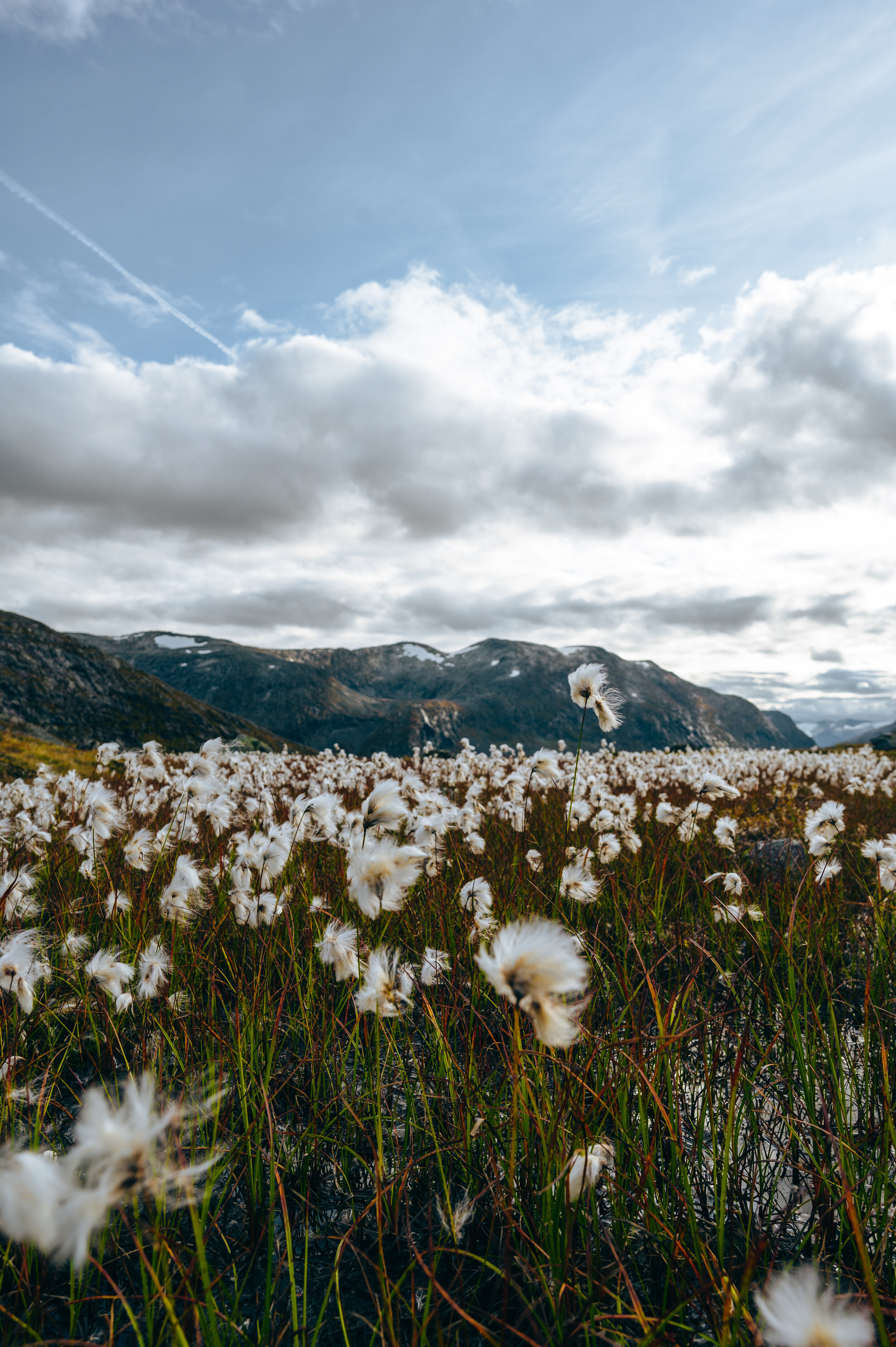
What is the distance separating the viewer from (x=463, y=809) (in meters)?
5.85

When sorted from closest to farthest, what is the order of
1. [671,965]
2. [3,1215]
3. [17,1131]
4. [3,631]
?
[3,1215] < [17,1131] < [671,965] < [3,631]

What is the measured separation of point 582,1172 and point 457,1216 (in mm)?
581

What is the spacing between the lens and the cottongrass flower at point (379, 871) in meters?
2.16

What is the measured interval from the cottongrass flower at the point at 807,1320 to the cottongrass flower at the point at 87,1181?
3.85 ft

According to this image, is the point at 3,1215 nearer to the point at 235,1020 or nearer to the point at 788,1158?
the point at 235,1020

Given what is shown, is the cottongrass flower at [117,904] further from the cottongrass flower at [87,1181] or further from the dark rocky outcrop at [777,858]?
the dark rocky outcrop at [777,858]

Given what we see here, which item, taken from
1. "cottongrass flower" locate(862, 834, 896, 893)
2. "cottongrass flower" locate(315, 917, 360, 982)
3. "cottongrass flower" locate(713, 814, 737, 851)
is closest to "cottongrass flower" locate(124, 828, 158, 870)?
"cottongrass flower" locate(315, 917, 360, 982)

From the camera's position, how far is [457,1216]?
2.12 metres

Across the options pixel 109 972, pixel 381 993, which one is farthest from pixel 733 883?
pixel 109 972

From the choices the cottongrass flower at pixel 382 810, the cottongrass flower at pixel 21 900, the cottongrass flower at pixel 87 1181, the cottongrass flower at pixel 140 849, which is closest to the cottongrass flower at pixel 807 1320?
the cottongrass flower at pixel 87 1181

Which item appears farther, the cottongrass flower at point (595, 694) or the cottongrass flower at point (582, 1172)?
the cottongrass flower at point (595, 694)

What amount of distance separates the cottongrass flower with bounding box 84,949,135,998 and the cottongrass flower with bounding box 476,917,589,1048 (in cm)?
247

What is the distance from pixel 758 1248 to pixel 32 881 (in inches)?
216

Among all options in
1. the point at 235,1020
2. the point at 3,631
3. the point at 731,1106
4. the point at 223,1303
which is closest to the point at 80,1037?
the point at 235,1020
